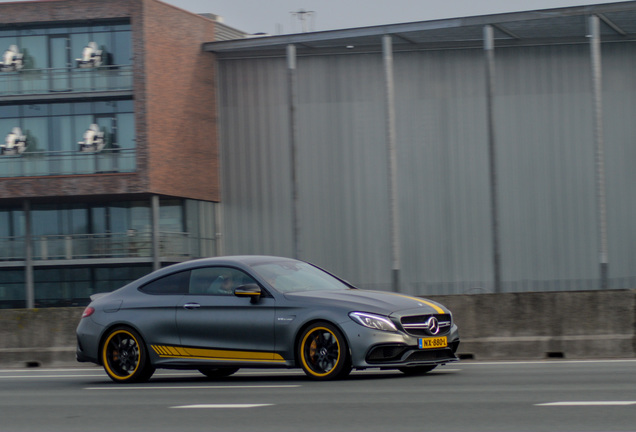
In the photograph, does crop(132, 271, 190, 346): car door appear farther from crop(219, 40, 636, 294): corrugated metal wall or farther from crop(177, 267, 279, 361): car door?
crop(219, 40, 636, 294): corrugated metal wall

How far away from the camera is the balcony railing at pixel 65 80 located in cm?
4362

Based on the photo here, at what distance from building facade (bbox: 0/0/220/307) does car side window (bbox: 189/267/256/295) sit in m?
31.2

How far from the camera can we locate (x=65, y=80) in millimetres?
44188

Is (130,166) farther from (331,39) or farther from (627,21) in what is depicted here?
(627,21)

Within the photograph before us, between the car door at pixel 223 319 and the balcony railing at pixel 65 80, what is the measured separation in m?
32.5

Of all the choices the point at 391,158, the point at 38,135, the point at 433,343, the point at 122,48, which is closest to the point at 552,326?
the point at 433,343

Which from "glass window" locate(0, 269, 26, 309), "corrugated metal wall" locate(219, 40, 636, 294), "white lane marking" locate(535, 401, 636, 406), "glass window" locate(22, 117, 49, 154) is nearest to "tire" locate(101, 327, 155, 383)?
"white lane marking" locate(535, 401, 636, 406)

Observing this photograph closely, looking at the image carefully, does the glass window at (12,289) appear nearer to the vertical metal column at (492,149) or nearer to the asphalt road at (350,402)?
the vertical metal column at (492,149)

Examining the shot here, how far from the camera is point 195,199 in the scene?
46.0 meters

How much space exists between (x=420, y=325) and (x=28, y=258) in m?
37.1

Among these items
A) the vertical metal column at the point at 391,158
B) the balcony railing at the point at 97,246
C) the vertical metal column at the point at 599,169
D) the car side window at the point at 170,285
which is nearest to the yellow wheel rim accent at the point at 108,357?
the car side window at the point at 170,285

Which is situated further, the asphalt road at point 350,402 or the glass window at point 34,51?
the glass window at point 34,51

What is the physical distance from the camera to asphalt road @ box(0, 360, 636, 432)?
24.9ft

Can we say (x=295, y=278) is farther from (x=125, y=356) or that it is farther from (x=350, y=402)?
(x=350, y=402)
